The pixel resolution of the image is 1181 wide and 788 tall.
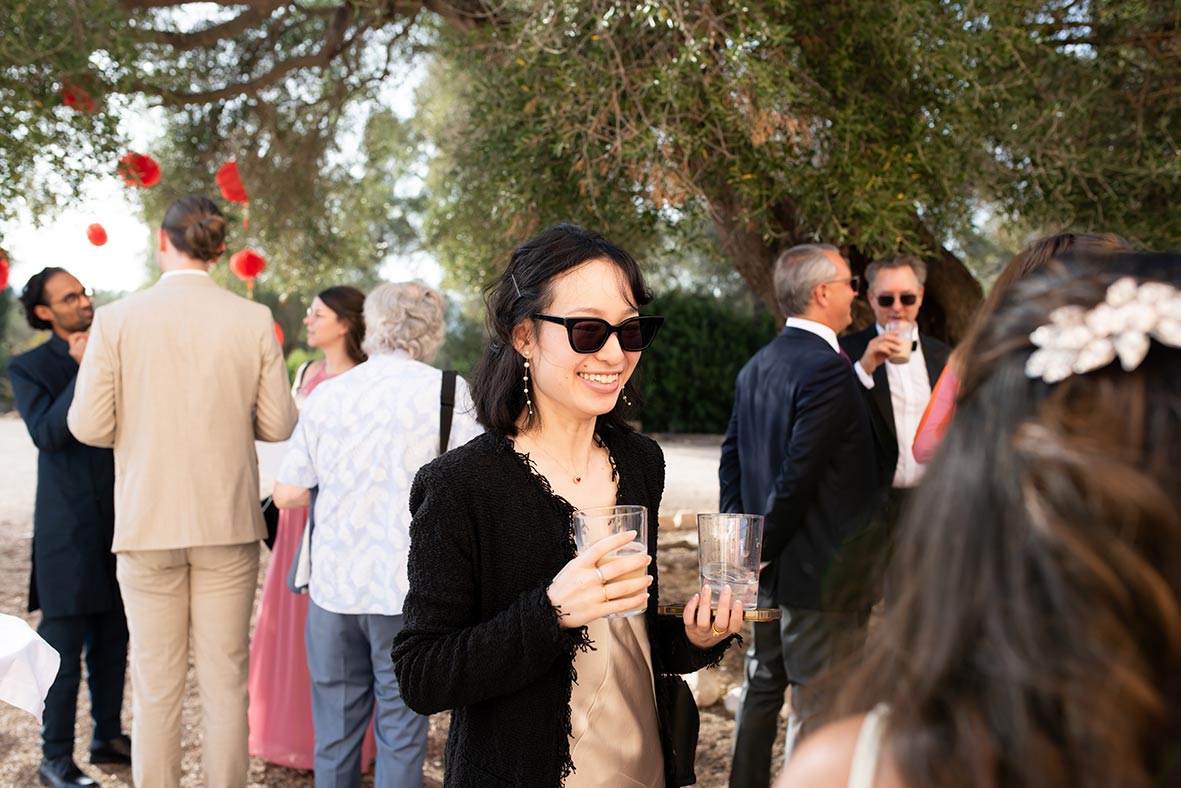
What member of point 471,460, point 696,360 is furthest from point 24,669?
point 696,360

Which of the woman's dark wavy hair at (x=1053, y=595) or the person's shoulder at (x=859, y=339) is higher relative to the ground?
the person's shoulder at (x=859, y=339)

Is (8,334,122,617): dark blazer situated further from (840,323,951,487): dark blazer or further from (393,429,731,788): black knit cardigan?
(840,323,951,487): dark blazer

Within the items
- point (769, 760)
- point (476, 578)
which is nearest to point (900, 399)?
point (769, 760)

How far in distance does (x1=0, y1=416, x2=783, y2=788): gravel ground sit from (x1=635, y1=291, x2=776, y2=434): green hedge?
13.6 feet

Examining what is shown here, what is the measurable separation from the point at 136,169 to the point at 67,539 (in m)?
2.53

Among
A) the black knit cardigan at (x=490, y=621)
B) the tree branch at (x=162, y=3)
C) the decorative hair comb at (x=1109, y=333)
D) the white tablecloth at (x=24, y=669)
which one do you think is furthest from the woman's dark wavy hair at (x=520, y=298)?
the tree branch at (x=162, y=3)

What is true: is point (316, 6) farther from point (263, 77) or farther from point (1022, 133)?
point (1022, 133)

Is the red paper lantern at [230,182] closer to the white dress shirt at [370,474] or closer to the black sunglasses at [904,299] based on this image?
the white dress shirt at [370,474]

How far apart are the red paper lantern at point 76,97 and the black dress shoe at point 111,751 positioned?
128 inches

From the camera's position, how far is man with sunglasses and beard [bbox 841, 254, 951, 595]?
13.5ft

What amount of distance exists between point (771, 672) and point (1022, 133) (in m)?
3.31

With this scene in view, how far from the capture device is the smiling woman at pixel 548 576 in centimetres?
180

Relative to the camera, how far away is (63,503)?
4297mm

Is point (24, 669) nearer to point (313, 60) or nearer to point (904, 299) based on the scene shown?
point (904, 299)
